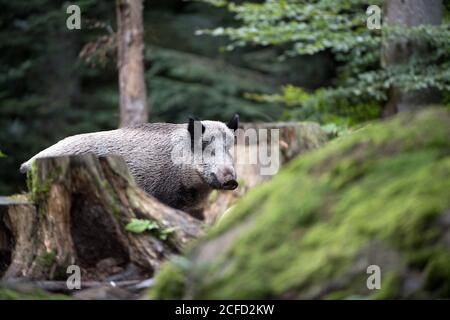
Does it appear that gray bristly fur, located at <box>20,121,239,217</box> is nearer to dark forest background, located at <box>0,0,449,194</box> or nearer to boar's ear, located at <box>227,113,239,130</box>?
boar's ear, located at <box>227,113,239,130</box>

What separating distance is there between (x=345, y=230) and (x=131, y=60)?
845 cm

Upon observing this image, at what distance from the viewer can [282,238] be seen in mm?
3227

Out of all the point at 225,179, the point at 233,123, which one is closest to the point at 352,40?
the point at 233,123

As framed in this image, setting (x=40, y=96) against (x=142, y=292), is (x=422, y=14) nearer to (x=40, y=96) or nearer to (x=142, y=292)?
(x=142, y=292)

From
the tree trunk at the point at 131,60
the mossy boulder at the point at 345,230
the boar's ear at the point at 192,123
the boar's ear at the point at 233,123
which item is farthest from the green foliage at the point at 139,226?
the tree trunk at the point at 131,60

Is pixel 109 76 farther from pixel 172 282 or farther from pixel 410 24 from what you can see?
pixel 172 282

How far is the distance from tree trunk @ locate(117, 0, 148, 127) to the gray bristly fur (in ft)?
11.8

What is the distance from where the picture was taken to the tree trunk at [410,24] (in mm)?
10633

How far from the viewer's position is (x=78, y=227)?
5141 millimetres

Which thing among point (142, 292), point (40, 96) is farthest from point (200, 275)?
point (40, 96)

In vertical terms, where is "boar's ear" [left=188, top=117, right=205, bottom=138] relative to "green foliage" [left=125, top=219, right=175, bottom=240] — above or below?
above

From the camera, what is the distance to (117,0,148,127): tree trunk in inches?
433

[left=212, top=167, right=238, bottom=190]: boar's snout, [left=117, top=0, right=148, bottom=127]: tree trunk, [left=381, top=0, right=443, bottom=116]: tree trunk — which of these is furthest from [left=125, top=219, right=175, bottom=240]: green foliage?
[left=381, top=0, right=443, bottom=116]: tree trunk

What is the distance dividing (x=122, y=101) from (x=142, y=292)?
7260 millimetres
